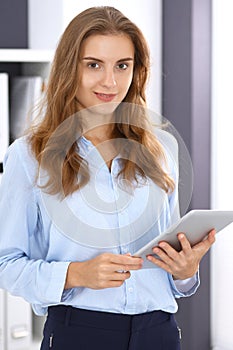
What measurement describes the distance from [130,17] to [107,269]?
170 cm

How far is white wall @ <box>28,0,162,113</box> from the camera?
2.77 m

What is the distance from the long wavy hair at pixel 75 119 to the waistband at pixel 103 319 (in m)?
0.25

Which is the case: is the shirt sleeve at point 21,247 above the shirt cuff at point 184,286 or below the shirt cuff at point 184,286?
above

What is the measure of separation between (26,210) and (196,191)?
152 centimetres

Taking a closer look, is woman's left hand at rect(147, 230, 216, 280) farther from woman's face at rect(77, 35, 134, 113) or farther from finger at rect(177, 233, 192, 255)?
woman's face at rect(77, 35, 134, 113)

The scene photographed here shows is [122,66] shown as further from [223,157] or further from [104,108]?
[223,157]

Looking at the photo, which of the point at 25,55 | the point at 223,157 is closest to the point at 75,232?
the point at 25,55

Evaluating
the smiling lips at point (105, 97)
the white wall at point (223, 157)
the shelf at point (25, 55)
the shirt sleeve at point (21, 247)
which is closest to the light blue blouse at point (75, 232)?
the shirt sleeve at point (21, 247)

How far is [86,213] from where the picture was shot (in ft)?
4.81

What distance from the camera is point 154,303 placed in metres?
1.51

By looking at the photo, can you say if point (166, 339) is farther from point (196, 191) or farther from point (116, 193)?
point (196, 191)

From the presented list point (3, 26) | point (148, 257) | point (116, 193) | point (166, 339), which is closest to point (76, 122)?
point (116, 193)

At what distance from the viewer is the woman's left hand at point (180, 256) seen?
142 cm

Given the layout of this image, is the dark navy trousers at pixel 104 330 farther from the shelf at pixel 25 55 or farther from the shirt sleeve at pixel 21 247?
the shelf at pixel 25 55
